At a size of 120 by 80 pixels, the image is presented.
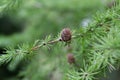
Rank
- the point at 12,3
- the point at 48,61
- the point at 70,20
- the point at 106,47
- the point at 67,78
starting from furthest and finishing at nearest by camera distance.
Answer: the point at 70,20 < the point at 48,61 < the point at 12,3 < the point at 67,78 < the point at 106,47

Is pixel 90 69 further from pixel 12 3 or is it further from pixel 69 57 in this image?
pixel 12 3

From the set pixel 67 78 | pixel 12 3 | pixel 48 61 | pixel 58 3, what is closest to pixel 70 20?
pixel 58 3

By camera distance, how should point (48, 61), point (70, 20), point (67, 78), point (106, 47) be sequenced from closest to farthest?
point (106, 47), point (67, 78), point (48, 61), point (70, 20)

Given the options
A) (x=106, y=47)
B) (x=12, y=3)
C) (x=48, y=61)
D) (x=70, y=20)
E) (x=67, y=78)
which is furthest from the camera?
(x=70, y=20)

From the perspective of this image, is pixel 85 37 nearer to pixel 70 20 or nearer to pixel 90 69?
pixel 90 69

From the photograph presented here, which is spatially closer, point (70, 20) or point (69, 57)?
point (69, 57)

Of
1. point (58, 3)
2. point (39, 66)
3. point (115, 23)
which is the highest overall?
point (58, 3)

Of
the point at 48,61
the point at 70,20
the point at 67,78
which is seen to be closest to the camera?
the point at 67,78

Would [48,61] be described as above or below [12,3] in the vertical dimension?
below

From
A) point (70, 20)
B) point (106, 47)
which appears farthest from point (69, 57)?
point (70, 20)
